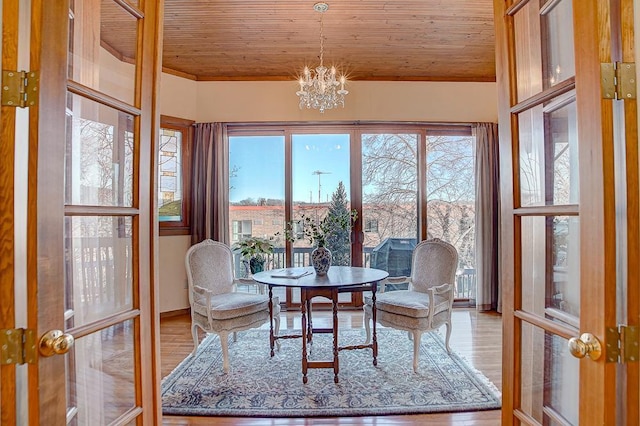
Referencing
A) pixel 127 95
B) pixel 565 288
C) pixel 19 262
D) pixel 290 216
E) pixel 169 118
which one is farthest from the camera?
pixel 290 216

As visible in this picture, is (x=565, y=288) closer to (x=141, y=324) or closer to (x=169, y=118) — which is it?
(x=141, y=324)

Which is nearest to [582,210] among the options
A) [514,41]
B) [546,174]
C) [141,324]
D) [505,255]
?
[546,174]

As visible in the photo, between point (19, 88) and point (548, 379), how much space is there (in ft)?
6.01

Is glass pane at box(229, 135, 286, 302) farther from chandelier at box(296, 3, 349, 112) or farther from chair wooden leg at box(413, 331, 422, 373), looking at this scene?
chair wooden leg at box(413, 331, 422, 373)

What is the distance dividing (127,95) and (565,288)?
1.64 metres

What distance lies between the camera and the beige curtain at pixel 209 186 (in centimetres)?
443

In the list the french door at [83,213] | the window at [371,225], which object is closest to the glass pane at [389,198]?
the window at [371,225]

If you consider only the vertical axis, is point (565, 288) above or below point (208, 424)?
above

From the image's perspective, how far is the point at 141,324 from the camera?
1.23 meters

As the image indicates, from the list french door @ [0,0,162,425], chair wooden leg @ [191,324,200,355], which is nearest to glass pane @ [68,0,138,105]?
french door @ [0,0,162,425]

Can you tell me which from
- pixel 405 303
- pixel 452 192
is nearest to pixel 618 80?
pixel 405 303

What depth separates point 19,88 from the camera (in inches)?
35.0

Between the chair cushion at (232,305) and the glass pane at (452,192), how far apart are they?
8.73ft

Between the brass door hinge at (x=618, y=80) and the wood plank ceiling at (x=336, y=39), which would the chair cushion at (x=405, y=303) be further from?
the wood plank ceiling at (x=336, y=39)
